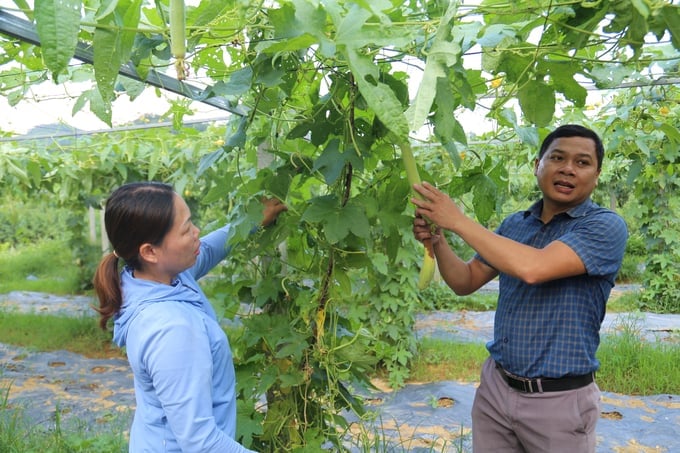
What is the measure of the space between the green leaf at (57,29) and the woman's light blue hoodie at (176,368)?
1.99ft

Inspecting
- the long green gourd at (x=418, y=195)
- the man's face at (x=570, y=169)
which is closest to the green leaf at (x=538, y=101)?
the man's face at (x=570, y=169)

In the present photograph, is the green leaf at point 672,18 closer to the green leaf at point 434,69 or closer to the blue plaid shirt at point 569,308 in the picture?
the green leaf at point 434,69

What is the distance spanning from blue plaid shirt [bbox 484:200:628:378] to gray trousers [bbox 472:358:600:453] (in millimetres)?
64

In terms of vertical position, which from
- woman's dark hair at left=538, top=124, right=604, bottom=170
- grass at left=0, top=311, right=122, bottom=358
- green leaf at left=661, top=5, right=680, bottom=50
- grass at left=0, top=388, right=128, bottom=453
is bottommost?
grass at left=0, top=311, right=122, bottom=358

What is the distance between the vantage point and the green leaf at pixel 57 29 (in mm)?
726

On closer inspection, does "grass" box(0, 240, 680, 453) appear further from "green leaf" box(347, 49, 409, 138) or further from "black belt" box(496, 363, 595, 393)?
"green leaf" box(347, 49, 409, 138)

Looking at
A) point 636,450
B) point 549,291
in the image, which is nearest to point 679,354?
point 636,450

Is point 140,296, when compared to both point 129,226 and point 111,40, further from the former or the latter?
point 111,40

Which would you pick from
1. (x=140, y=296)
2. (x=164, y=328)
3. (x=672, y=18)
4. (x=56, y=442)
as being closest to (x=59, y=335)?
(x=56, y=442)

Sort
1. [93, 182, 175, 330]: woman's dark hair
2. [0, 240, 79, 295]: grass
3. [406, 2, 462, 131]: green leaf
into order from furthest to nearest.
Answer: [0, 240, 79, 295]: grass < [93, 182, 175, 330]: woman's dark hair < [406, 2, 462, 131]: green leaf

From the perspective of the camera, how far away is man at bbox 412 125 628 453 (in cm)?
154

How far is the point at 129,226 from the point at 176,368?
0.33 metres

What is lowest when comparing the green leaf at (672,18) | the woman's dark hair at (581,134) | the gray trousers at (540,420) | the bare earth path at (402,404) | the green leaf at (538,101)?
the bare earth path at (402,404)

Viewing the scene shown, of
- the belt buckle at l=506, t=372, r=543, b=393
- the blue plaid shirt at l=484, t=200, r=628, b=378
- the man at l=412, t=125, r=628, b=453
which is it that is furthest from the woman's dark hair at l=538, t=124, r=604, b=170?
the belt buckle at l=506, t=372, r=543, b=393
